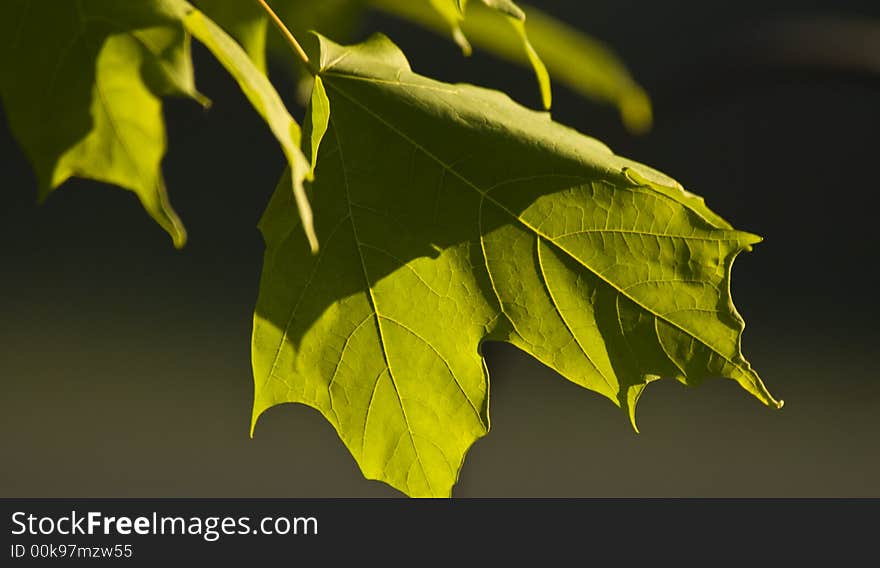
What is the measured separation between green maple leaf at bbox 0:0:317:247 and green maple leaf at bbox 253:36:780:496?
6cm

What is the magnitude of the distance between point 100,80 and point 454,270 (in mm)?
144

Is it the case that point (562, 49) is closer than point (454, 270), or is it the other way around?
point (454, 270)

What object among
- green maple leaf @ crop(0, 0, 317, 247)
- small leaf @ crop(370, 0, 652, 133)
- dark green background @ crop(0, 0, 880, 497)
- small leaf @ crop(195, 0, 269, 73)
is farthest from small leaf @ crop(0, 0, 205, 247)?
dark green background @ crop(0, 0, 880, 497)

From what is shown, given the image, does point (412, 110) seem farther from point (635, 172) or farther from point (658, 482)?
point (658, 482)

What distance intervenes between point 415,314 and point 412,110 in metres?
A: 0.08

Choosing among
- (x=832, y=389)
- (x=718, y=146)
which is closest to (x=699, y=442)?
(x=832, y=389)

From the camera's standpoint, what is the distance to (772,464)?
7.67 ft

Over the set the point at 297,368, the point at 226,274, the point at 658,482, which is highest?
the point at 297,368

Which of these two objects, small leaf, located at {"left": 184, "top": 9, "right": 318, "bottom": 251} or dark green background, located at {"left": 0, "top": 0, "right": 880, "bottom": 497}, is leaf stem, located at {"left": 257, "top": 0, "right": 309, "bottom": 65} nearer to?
small leaf, located at {"left": 184, "top": 9, "right": 318, "bottom": 251}

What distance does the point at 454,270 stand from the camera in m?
0.33

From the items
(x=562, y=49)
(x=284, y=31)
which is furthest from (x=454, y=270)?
(x=562, y=49)

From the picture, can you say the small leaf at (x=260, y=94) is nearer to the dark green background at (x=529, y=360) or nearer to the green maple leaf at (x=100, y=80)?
the green maple leaf at (x=100, y=80)

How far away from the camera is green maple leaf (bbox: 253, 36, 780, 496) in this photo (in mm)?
309

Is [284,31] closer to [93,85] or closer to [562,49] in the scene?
[93,85]
